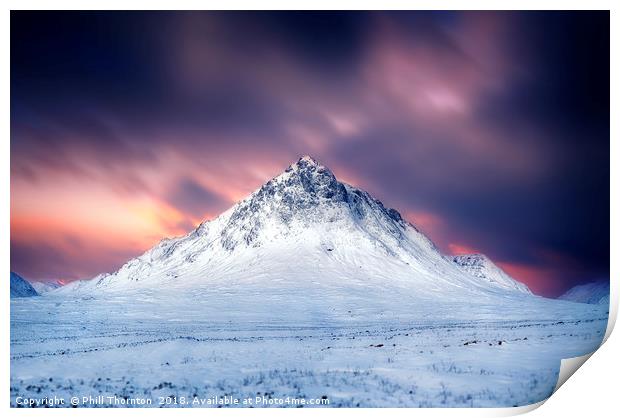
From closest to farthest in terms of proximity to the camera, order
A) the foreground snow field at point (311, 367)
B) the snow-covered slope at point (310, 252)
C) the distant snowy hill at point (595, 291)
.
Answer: the foreground snow field at point (311, 367) → the distant snowy hill at point (595, 291) → the snow-covered slope at point (310, 252)

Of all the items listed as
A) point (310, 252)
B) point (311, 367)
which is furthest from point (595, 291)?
point (310, 252)

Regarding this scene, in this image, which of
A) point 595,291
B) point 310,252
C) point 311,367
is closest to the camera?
point 311,367

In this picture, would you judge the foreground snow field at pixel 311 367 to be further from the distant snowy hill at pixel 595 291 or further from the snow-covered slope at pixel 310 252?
the snow-covered slope at pixel 310 252

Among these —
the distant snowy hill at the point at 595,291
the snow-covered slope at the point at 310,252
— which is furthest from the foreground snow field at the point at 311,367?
the snow-covered slope at the point at 310,252

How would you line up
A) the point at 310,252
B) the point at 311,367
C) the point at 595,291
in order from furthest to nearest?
the point at 310,252 → the point at 595,291 → the point at 311,367

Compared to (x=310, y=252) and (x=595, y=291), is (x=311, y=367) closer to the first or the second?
(x=595, y=291)

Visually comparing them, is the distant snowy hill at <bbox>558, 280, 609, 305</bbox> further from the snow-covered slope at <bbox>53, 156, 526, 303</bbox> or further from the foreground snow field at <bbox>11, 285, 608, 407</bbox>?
the snow-covered slope at <bbox>53, 156, 526, 303</bbox>
